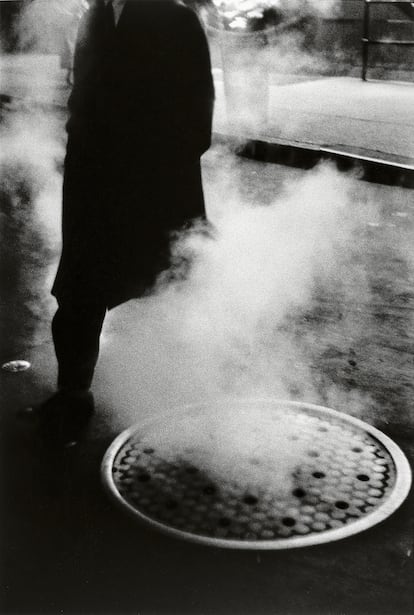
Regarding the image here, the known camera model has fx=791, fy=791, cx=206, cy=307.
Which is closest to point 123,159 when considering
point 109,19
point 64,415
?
point 109,19

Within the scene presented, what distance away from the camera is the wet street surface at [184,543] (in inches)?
79.0

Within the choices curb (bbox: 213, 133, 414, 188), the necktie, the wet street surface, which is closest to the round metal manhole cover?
the wet street surface

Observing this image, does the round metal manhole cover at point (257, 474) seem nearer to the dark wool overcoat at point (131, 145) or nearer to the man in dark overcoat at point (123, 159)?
the man in dark overcoat at point (123, 159)

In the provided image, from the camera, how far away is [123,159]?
2588 mm

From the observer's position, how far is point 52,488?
2494 mm

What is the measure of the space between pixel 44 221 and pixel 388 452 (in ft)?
13.2

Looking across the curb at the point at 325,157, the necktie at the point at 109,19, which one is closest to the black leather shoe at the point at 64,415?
the necktie at the point at 109,19

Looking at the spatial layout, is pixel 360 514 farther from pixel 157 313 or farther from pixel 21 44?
pixel 21 44

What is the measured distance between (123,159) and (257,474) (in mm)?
1105

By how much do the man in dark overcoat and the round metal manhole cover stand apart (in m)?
0.38

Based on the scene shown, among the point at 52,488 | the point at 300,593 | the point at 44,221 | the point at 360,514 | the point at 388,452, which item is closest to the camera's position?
the point at 300,593

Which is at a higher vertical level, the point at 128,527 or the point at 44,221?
the point at 128,527

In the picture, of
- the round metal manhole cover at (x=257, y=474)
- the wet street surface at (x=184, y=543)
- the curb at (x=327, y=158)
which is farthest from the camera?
the curb at (x=327, y=158)

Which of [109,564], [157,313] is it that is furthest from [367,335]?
[109,564]
